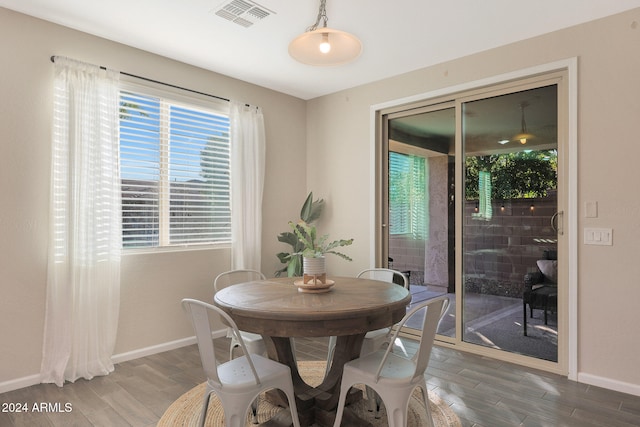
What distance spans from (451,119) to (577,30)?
1.18 m

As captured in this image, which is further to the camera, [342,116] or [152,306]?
[342,116]

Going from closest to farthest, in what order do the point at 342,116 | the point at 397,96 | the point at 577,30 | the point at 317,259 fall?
the point at 317,259
the point at 577,30
the point at 397,96
the point at 342,116

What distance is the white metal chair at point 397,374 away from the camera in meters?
1.89

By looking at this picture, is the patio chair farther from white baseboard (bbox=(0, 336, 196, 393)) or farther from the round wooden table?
white baseboard (bbox=(0, 336, 196, 393))

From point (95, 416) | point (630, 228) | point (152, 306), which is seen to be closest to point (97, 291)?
point (152, 306)

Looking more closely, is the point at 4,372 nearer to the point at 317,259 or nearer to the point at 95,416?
the point at 95,416

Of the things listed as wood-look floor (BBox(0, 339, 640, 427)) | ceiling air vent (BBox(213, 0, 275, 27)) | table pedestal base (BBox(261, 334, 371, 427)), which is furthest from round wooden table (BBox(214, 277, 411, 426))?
ceiling air vent (BBox(213, 0, 275, 27))

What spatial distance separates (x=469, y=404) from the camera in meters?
2.61

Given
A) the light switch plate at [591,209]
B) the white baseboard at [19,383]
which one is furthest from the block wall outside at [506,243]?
the white baseboard at [19,383]

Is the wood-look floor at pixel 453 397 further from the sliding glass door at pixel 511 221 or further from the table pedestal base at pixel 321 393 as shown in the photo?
the table pedestal base at pixel 321 393

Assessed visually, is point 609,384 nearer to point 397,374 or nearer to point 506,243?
point 506,243

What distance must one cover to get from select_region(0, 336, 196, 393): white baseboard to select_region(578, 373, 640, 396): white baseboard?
3.36m

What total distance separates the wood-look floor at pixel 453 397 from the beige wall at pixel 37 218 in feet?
1.15

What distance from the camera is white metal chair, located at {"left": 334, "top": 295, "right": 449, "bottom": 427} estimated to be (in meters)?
1.89
